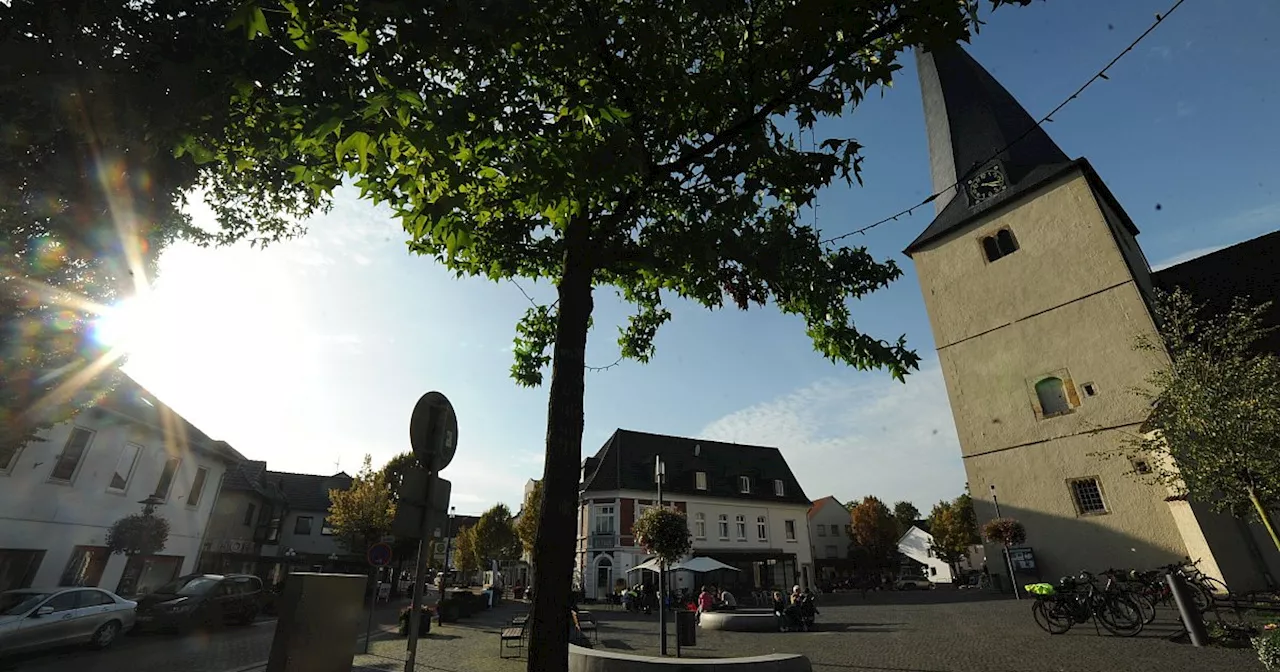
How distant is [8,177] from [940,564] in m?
68.2

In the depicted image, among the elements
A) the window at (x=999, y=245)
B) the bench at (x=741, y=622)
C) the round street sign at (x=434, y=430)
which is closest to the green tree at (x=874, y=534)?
the window at (x=999, y=245)

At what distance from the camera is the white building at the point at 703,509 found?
33625 millimetres

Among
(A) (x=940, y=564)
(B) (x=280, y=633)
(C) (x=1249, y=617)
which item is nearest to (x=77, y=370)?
(B) (x=280, y=633)

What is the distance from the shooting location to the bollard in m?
8.88

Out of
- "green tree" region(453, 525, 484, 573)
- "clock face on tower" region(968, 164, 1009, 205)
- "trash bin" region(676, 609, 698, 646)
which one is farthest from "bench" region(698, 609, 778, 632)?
"green tree" region(453, 525, 484, 573)

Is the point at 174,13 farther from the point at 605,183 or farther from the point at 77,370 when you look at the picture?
the point at 77,370

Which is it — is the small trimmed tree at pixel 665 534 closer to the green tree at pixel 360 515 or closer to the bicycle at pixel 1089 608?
the bicycle at pixel 1089 608

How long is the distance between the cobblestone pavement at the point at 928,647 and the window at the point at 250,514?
22.8 meters

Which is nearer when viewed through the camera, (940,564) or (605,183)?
(605,183)

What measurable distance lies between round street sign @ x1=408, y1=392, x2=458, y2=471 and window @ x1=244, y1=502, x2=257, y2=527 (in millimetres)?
35956

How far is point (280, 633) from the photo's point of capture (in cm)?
427

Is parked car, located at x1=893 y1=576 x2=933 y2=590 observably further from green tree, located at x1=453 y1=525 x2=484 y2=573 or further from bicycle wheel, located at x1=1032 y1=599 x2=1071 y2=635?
bicycle wheel, located at x1=1032 y1=599 x2=1071 y2=635

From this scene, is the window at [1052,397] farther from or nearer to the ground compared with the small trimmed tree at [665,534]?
farther from the ground

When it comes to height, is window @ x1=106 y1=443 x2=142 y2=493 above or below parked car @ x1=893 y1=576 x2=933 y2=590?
above
